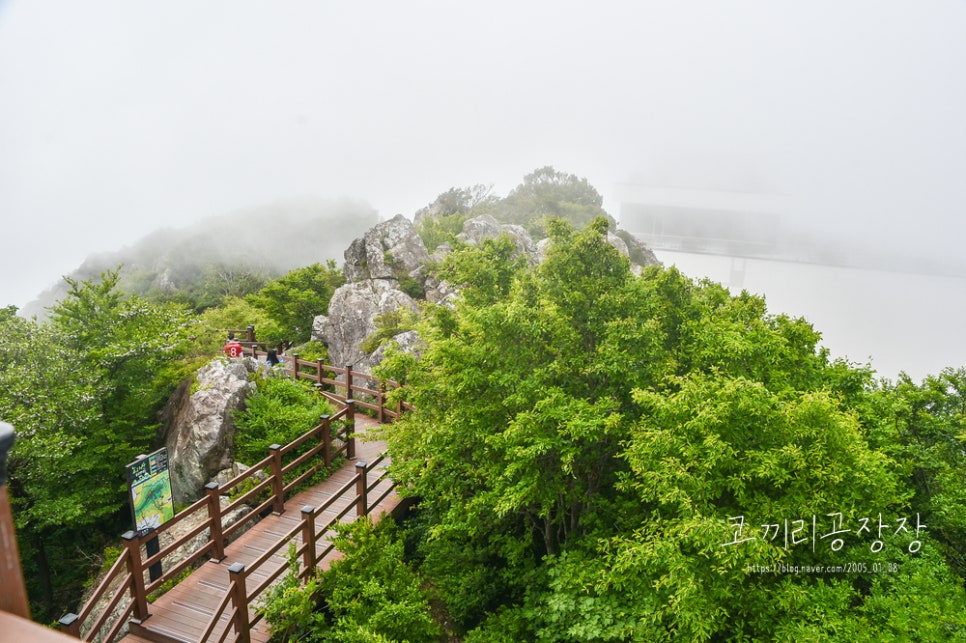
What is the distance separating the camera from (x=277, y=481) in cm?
940

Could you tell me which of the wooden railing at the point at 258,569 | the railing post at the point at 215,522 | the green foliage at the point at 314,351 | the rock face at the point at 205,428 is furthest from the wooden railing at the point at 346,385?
the railing post at the point at 215,522

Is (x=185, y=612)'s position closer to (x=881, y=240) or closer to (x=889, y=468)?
(x=889, y=468)

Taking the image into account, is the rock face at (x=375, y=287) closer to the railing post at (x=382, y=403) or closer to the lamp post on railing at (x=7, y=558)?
the railing post at (x=382, y=403)

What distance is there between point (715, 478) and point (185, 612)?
7475 mm

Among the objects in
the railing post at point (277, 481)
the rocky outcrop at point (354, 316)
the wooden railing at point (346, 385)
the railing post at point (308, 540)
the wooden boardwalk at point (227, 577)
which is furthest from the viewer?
the rocky outcrop at point (354, 316)

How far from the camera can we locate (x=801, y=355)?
35.3ft

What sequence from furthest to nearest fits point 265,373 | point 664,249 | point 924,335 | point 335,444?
point 664,249 → point 924,335 → point 265,373 → point 335,444

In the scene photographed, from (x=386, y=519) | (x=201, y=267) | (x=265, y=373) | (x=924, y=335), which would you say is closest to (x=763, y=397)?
(x=386, y=519)

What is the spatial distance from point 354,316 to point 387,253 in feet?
14.0

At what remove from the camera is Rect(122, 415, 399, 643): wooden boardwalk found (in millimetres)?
6961

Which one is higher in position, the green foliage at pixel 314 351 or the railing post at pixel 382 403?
the railing post at pixel 382 403

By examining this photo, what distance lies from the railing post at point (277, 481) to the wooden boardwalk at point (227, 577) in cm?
16

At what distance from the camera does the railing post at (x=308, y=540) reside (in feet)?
24.8

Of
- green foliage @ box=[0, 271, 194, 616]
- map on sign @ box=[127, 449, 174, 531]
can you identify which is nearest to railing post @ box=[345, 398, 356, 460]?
map on sign @ box=[127, 449, 174, 531]
